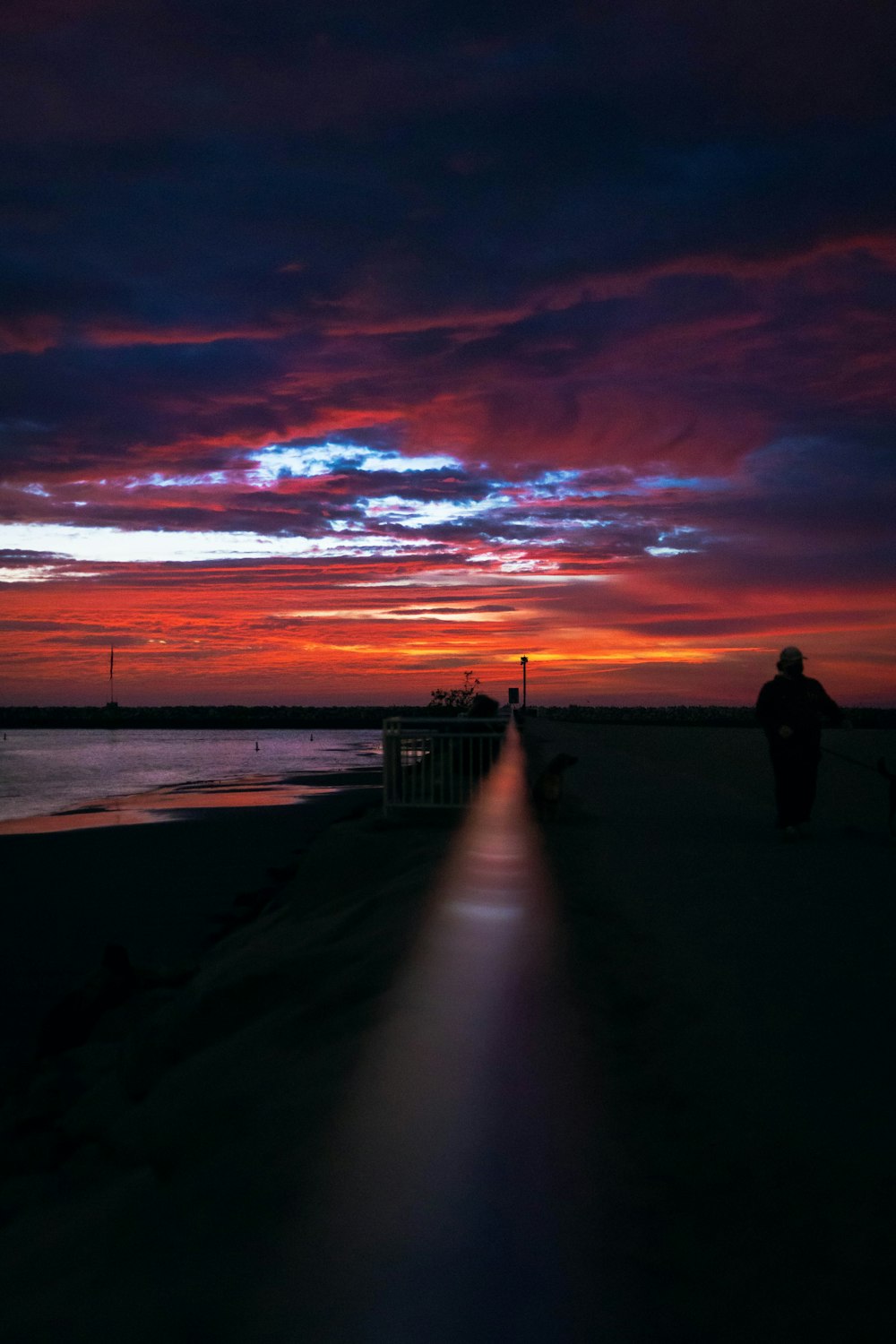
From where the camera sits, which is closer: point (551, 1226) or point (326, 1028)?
point (551, 1226)

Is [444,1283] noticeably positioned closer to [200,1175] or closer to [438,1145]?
[438,1145]

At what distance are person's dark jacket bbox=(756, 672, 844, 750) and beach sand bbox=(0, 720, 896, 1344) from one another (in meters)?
1.73

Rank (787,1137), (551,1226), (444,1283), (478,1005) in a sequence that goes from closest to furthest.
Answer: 1. (444,1283)
2. (551,1226)
3. (787,1137)
4. (478,1005)

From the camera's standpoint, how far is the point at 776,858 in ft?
33.3

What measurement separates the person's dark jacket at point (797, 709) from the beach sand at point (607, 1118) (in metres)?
1.73

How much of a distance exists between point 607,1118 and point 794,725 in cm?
808

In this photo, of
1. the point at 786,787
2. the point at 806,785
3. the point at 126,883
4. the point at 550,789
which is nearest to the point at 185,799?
the point at 126,883

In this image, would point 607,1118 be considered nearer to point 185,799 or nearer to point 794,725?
point 794,725

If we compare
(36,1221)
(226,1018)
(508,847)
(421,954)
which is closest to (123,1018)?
(226,1018)

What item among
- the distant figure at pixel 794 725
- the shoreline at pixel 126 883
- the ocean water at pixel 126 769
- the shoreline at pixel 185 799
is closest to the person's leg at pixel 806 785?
the distant figure at pixel 794 725

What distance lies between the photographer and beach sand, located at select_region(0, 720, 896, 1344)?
3119 mm

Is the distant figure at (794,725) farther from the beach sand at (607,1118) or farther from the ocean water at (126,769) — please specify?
the ocean water at (126,769)

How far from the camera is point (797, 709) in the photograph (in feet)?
37.7

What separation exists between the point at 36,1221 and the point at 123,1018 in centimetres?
346
